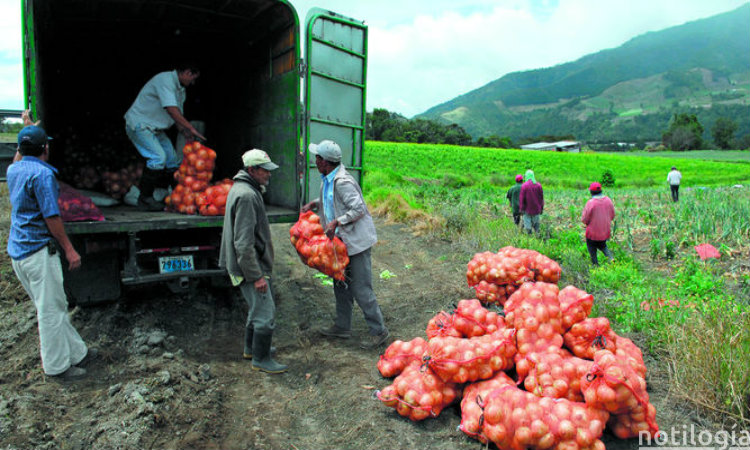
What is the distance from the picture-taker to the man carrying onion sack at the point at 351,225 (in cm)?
475

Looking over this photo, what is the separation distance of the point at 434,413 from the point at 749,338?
2.27 metres

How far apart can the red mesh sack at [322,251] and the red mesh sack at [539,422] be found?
2175mm

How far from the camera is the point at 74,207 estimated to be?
180 inches

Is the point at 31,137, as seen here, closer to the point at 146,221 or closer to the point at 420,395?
the point at 146,221

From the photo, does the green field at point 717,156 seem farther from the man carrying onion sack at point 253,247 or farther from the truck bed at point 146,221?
the man carrying onion sack at point 253,247

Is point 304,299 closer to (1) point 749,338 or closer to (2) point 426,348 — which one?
(2) point 426,348

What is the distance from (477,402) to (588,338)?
1061 mm

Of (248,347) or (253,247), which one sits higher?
(253,247)

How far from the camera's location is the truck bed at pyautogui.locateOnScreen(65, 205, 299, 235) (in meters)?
4.56

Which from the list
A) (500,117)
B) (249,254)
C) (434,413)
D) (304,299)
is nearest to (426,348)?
(434,413)

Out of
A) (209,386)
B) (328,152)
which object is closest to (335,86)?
(328,152)

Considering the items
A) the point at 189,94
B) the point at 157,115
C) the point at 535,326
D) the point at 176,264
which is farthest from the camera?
the point at 189,94

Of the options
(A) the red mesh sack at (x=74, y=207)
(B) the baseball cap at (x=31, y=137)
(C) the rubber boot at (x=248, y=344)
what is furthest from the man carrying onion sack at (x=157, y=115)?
(C) the rubber boot at (x=248, y=344)

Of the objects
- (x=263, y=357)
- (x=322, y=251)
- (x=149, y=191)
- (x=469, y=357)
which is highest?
(x=149, y=191)
